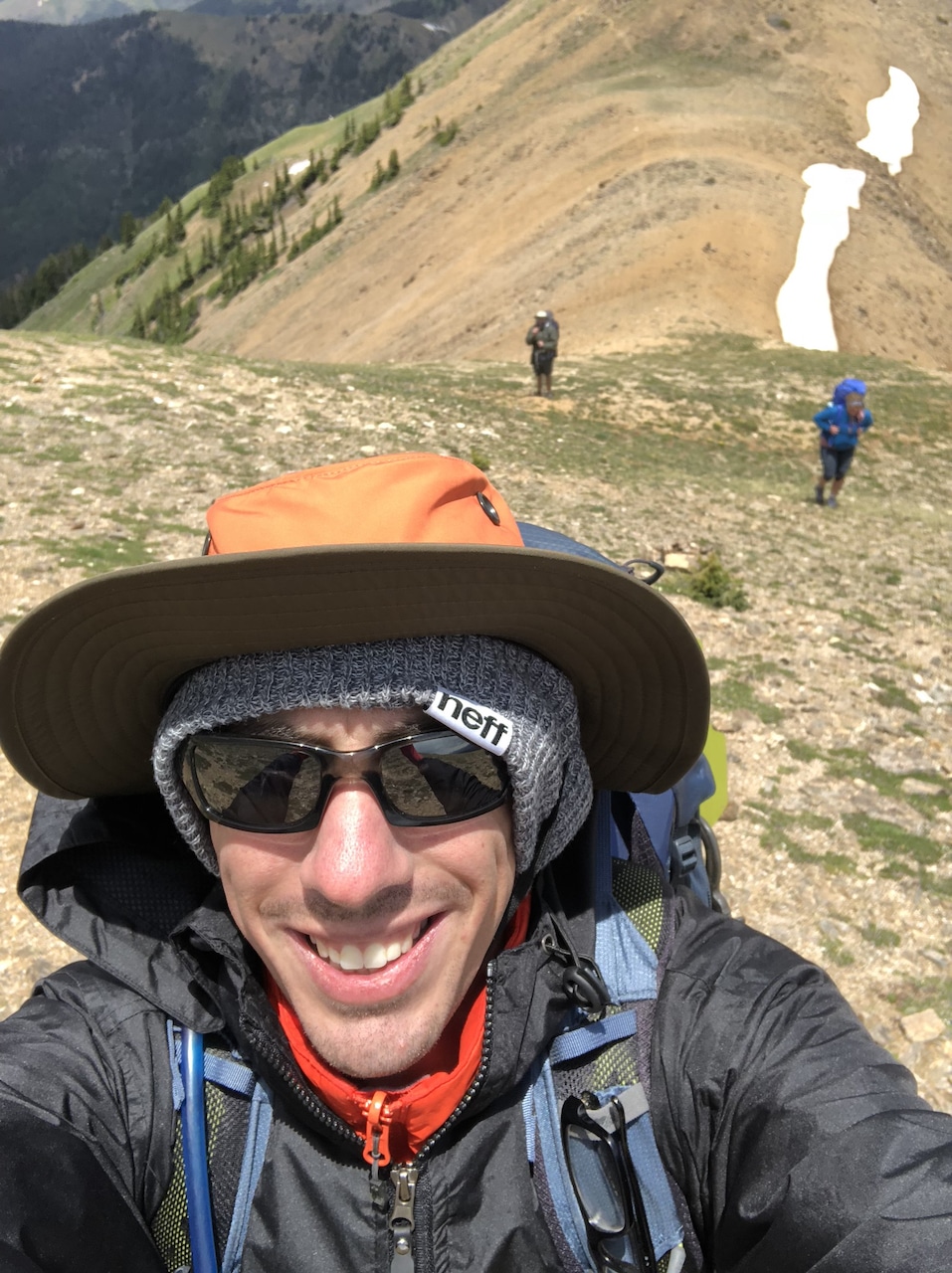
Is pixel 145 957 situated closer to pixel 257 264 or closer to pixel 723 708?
pixel 723 708

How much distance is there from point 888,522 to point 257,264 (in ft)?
240

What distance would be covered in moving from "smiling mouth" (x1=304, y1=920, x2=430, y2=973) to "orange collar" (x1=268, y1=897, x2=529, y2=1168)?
261 millimetres

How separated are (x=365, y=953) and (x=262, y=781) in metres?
0.44

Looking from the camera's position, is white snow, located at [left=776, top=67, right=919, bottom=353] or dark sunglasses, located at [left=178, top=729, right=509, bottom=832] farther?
white snow, located at [left=776, top=67, right=919, bottom=353]

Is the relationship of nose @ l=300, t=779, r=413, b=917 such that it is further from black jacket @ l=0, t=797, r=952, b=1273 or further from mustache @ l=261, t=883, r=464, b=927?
black jacket @ l=0, t=797, r=952, b=1273

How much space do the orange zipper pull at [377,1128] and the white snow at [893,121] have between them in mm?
50936

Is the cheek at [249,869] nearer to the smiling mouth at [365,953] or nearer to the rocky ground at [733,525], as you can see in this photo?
the smiling mouth at [365,953]

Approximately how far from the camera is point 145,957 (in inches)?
92.2

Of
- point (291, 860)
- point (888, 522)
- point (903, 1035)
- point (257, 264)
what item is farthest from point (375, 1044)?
point (257, 264)

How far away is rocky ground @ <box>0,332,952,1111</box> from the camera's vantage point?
244 inches

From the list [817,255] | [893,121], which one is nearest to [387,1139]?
[817,255]

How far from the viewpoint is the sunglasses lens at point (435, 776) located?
6.89 ft

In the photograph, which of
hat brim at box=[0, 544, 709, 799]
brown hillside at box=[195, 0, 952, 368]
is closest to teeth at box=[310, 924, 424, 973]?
hat brim at box=[0, 544, 709, 799]

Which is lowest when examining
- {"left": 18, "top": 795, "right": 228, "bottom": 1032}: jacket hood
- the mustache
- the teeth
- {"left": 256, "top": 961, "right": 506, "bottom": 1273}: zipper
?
{"left": 256, "top": 961, "right": 506, "bottom": 1273}: zipper
